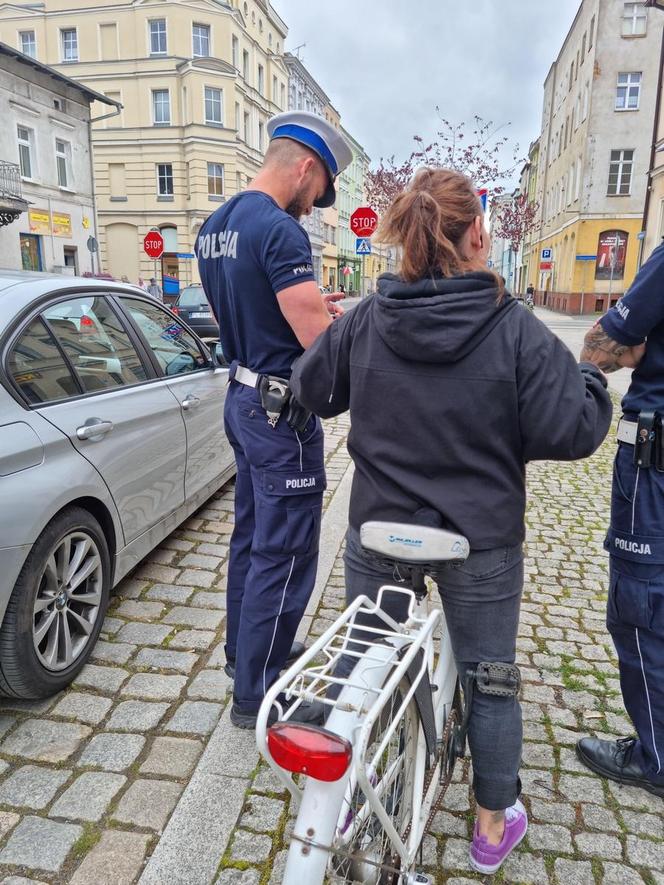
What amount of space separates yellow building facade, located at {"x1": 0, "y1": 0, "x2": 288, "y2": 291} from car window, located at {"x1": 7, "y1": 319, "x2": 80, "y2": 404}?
41876 mm

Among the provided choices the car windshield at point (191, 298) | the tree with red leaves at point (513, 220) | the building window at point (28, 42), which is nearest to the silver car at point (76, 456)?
the car windshield at point (191, 298)

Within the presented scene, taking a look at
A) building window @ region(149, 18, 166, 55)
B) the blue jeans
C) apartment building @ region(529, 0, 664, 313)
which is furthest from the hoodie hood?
building window @ region(149, 18, 166, 55)

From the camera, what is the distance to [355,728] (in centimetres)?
141

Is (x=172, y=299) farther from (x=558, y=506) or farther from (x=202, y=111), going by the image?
(x=558, y=506)

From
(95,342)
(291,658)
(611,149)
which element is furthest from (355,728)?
(611,149)

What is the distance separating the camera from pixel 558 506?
19.7ft

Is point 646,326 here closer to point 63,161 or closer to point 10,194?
point 10,194

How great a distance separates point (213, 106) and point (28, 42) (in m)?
12.8

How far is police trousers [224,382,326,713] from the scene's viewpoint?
2605 mm

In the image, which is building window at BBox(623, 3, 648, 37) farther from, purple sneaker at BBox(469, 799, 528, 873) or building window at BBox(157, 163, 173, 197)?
purple sneaker at BBox(469, 799, 528, 873)

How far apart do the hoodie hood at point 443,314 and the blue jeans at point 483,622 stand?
558 millimetres

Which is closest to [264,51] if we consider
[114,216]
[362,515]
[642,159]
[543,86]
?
[114,216]

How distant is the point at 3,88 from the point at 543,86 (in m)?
47.8

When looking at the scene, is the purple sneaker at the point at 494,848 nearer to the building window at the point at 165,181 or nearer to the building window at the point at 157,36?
the building window at the point at 165,181
